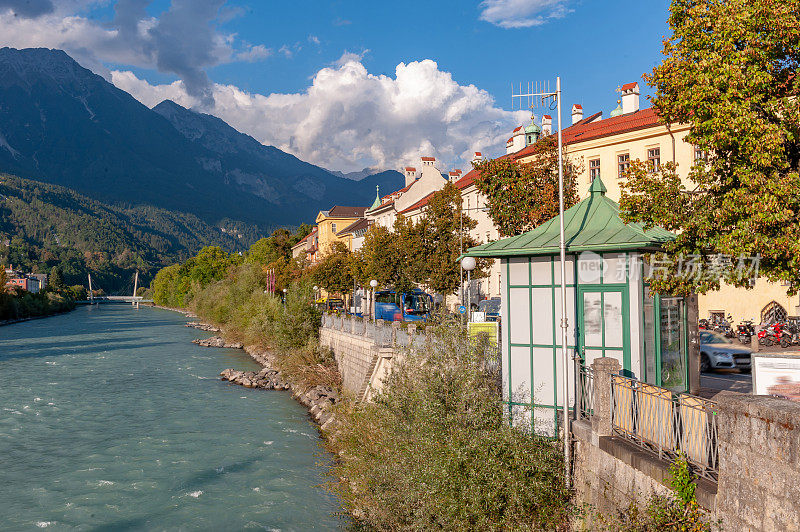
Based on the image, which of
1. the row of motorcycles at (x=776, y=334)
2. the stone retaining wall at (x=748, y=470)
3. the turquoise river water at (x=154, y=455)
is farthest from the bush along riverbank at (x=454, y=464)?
the row of motorcycles at (x=776, y=334)

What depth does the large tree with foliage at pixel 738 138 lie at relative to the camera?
8.32 m

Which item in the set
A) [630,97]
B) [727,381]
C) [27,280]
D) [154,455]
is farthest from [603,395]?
[27,280]

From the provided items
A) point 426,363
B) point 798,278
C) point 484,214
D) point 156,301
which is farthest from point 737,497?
point 156,301

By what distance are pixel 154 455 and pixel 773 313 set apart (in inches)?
1267

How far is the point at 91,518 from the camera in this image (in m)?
15.4

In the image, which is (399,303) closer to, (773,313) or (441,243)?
(441,243)

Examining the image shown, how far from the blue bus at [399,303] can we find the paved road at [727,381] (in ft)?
64.1

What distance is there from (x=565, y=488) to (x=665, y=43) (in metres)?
8.16

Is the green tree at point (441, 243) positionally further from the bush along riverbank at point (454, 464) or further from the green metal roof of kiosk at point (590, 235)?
the green metal roof of kiosk at point (590, 235)

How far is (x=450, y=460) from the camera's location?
1006cm

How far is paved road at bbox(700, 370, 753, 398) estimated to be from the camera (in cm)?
1644

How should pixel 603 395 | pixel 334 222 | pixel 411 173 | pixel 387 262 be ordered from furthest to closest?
pixel 334 222, pixel 411 173, pixel 387 262, pixel 603 395

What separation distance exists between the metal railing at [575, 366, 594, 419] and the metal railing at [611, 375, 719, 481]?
1.02 meters

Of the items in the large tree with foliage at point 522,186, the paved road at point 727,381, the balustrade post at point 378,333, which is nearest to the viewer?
the paved road at point 727,381
